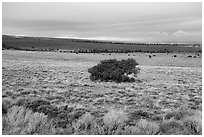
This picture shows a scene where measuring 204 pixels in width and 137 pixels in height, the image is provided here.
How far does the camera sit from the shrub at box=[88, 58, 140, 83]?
1420cm

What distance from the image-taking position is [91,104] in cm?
827

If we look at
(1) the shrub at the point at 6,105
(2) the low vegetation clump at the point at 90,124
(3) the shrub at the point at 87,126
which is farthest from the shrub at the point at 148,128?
(1) the shrub at the point at 6,105

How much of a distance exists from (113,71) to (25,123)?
29.7 ft

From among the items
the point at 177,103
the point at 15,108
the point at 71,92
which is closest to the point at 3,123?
the point at 15,108

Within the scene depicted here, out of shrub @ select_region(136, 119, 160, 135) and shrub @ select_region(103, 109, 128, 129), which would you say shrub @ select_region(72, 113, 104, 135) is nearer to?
shrub @ select_region(103, 109, 128, 129)

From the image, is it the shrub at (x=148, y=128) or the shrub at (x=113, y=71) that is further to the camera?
the shrub at (x=113, y=71)

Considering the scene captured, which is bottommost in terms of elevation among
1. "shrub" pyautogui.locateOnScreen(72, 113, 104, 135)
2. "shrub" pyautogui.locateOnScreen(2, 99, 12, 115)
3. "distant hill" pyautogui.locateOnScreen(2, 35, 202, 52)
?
"shrub" pyautogui.locateOnScreen(72, 113, 104, 135)

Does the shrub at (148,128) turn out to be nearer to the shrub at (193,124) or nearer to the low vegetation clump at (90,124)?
the low vegetation clump at (90,124)

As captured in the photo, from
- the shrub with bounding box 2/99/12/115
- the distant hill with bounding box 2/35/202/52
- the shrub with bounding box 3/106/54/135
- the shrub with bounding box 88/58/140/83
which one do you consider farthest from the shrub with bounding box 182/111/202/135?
the distant hill with bounding box 2/35/202/52

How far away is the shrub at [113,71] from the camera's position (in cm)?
1420

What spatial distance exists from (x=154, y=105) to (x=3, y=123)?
4.89 metres

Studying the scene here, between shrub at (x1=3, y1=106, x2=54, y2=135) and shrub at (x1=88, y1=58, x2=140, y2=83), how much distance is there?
26.7ft

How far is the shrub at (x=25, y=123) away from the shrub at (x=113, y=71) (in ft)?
26.7

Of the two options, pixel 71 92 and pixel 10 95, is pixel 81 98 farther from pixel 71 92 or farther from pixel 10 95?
pixel 10 95
